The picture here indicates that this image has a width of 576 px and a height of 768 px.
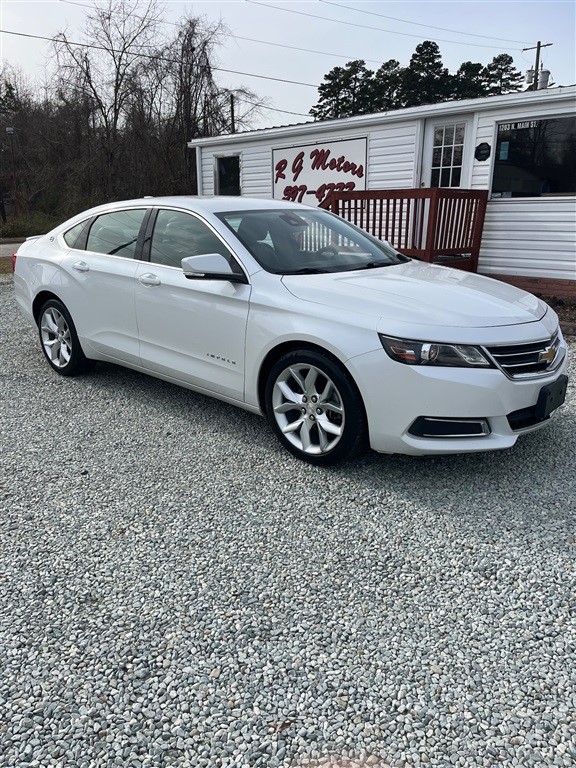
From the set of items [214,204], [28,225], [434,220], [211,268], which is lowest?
[28,225]

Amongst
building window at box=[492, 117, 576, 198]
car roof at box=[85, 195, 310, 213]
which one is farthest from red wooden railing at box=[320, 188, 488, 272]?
car roof at box=[85, 195, 310, 213]

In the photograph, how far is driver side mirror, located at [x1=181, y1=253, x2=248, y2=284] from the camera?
376cm

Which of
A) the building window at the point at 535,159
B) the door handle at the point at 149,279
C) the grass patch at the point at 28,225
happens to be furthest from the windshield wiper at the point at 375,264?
the grass patch at the point at 28,225

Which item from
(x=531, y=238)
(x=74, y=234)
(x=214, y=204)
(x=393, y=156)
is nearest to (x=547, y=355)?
(x=214, y=204)

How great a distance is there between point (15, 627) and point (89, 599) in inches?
11.4

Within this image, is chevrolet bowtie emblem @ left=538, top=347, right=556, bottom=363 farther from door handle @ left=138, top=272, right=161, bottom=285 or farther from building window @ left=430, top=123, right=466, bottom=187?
building window @ left=430, top=123, right=466, bottom=187

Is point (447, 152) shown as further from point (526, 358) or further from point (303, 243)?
point (526, 358)

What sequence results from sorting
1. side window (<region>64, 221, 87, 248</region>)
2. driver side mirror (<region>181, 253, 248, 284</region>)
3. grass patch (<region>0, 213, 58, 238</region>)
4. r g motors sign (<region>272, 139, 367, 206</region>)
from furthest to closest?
grass patch (<region>0, 213, 58, 238</region>)
r g motors sign (<region>272, 139, 367, 206</region>)
side window (<region>64, 221, 87, 248</region>)
driver side mirror (<region>181, 253, 248, 284</region>)

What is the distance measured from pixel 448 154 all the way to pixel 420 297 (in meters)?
7.23

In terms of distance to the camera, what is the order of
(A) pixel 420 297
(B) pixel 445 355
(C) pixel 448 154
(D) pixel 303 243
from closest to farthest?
(B) pixel 445 355
(A) pixel 420 297
(D) pixel 303 243
(C) pixel 448 154

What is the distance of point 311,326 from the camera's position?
3480mm

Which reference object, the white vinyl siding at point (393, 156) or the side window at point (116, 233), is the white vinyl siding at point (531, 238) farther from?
the side window at point (116, 233)

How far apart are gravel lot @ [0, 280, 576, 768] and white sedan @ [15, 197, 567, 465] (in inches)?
15.3

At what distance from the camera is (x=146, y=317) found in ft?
14.6
